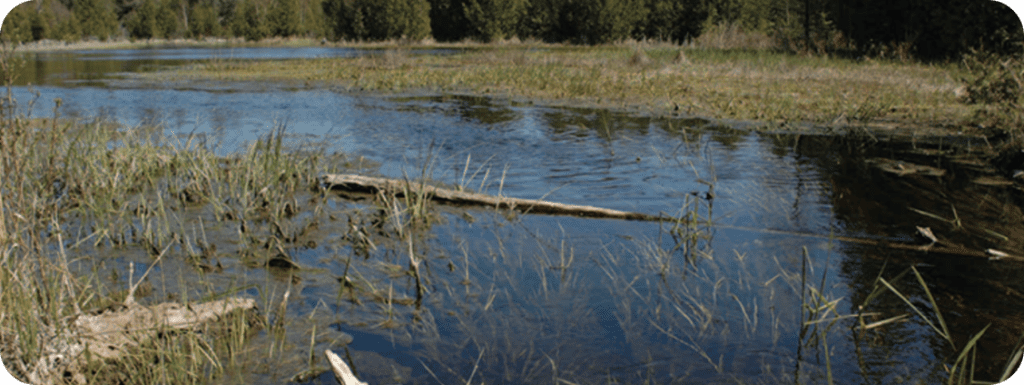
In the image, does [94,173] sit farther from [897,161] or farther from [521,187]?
[897,161]

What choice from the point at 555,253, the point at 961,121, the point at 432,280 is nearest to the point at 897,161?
the point at 961,121

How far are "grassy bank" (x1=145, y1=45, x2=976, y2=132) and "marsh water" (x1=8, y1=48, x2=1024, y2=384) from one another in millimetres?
3238

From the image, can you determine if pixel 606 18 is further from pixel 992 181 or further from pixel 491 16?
pixel 992 181

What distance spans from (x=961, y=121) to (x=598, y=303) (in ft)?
33.3

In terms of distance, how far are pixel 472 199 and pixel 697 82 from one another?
12.1 metres

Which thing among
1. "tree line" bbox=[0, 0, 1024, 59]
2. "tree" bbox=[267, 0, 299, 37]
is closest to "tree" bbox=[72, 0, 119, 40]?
"tree line" bbox=[0, 0, 1024, 59]

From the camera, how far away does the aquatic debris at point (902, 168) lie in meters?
8.38

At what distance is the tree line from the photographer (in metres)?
20.6

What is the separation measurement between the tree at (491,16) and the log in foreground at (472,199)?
41737 mm

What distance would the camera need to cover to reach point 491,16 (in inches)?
1868

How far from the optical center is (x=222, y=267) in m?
4.98

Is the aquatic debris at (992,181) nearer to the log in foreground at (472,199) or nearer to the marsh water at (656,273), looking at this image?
the marsh water at (656,273)

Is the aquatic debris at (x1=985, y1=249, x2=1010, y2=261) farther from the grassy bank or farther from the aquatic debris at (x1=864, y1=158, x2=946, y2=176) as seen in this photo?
the grassy bank

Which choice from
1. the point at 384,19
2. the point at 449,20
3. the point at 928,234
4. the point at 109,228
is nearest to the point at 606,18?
the point at 449,20
